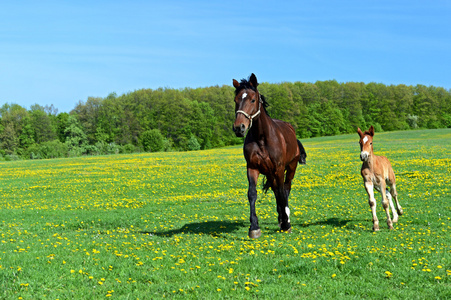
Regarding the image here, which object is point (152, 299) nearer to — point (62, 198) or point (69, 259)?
point (69, 259)

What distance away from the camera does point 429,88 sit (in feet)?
418

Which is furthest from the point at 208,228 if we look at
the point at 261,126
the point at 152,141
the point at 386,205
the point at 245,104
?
the point at 152,141

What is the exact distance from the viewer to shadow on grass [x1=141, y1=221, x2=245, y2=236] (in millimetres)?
11820

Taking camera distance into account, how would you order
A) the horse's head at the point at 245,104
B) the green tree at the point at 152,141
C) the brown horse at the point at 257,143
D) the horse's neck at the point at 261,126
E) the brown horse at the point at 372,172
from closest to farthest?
the horse's head at the point at 245,104 → the brown horse at the point at 257,143 → the horse's neck at the point at 261,126 → the brown horse at the point at 372,172 → the green tree at the point at 152,141

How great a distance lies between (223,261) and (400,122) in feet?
402

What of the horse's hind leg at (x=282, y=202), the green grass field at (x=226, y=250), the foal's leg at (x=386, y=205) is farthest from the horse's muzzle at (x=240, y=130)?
the foal's leg at (x=386, y=205)

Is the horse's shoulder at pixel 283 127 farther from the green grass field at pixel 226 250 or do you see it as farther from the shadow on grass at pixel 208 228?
the shadow on grass at pixel 208 228

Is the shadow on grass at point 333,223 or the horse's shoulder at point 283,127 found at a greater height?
the horse's shoulder at point 283,127

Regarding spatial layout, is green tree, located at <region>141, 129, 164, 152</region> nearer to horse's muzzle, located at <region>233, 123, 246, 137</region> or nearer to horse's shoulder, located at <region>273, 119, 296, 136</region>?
horse's shoulder, located at <region>273, 119, 296, 136</region>

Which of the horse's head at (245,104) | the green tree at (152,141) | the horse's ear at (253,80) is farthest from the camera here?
the green tree at (152,141)

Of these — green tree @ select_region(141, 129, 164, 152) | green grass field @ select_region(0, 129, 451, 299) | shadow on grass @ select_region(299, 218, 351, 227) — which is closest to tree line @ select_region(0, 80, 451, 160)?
green tree @ select_region(141, 129, 164, 152)

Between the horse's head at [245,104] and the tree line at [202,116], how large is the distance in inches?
3555

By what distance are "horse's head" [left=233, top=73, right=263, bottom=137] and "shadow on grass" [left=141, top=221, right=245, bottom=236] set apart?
346 cm

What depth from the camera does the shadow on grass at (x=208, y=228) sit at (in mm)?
11820
